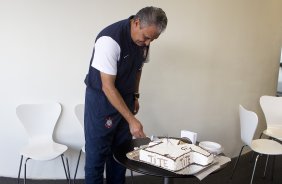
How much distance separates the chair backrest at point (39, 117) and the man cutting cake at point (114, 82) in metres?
0.78

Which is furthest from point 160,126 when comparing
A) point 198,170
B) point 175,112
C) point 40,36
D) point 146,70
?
point 198,170

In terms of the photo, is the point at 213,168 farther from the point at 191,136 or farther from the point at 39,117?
the point at 39,117

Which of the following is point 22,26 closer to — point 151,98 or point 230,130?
point 151,98

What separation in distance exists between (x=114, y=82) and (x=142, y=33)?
12.4 inches

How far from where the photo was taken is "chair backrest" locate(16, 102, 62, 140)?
2.47 m

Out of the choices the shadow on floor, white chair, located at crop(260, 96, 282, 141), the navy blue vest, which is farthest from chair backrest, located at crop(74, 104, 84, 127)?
white chair, located at crop(260, 96, 282, 141)

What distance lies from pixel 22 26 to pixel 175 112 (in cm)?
152

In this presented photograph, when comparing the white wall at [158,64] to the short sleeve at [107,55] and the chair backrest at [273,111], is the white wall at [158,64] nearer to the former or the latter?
the chair backrest at [273,111]

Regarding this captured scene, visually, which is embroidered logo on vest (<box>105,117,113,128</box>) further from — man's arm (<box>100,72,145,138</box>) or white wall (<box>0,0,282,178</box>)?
white wall (<box>0,0,282,178</box>)

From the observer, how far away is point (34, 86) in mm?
2525

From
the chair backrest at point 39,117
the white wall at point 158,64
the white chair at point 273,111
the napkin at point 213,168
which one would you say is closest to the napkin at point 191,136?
the napkin at point 213,168

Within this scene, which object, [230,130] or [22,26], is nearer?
[22,26]

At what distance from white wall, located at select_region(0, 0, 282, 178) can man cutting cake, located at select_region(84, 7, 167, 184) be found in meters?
0.76

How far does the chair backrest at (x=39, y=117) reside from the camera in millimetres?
2471
